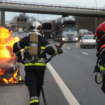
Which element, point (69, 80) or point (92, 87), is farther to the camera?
point (69, 80)

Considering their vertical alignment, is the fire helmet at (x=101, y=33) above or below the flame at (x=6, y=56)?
above

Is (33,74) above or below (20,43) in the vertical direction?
below

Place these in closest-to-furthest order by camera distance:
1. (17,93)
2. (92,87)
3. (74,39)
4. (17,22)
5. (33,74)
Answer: (33,74), (17,93), (92,87), (74,39), (17,22)

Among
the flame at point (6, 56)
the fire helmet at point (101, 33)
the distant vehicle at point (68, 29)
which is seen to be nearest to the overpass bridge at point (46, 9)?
the distant vehicle at point (68, 29)

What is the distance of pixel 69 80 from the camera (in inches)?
388

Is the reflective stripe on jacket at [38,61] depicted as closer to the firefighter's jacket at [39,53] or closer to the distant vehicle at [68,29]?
the firefighter's jacket at [39,53]

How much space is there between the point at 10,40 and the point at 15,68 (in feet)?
2.97

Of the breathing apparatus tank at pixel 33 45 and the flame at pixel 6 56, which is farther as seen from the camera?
the flame at pixel 6 56

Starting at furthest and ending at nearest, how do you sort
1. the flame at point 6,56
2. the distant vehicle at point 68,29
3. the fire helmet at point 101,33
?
the distant vehicle at point 68,29 → the flame at point 6,56 → the fire helmet at point 101,33

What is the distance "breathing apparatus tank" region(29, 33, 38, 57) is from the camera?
5.40 metres

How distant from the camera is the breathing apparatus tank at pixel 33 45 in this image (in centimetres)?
540

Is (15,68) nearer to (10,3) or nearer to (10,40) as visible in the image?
(10,40)

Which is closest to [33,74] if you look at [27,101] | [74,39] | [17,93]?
[27,101]

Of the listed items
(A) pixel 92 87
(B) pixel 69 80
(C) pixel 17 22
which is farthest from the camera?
(C) pixel 17 22
